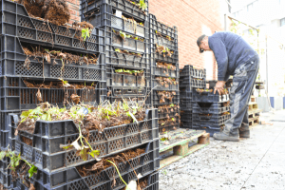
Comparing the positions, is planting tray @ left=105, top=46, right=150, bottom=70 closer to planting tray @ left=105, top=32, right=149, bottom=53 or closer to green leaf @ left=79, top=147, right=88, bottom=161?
planting tray @ left=105, top=32, right=149, bottom=53

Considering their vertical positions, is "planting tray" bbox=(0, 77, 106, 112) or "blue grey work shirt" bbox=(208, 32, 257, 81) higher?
"blue grey work shirt" bbox=(208, 32, 257, 81)

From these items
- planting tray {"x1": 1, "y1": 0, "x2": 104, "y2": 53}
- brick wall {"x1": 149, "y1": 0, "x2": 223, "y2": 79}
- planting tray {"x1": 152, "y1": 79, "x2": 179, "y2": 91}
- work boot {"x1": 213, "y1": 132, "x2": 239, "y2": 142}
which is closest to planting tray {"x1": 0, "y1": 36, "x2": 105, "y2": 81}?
planting tray {"x1": 1, "y1": 0, "x2": 104, "y2": 53}

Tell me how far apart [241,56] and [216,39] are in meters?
0.58

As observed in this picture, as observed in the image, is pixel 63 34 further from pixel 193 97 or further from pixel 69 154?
pixel 193 97

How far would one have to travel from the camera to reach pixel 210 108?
418 cm

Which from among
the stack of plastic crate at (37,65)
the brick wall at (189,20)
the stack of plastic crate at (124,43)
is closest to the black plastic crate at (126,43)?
the stack of plastic crate at (124,43)

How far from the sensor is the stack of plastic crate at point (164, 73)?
3.50 metres

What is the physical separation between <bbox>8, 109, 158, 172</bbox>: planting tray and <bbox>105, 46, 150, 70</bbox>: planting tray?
1302mm

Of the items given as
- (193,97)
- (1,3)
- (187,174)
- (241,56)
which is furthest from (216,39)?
(1,3)

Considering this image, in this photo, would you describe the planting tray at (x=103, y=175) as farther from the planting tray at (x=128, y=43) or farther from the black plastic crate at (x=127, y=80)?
the planting tray at (x=128, y=43)

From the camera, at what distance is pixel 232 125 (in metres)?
3.72

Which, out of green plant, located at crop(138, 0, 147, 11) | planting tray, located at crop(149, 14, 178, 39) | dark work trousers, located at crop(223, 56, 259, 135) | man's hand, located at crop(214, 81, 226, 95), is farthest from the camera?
man's hand, located at crop(214, 81, 226, 95)

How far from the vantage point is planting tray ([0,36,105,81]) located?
174cm

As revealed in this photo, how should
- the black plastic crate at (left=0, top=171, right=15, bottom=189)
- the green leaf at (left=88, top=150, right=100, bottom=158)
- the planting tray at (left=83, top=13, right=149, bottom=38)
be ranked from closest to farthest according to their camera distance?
the green leaf at (left=88, top=150, right=100, bottom=158) < the black plastic crate at (left=0, top=171, right=15, bottom=189) < the planting tray at (left=83, top=13, right=149, bottom=38)
